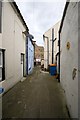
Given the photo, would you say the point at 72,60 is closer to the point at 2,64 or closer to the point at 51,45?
the point at 2,64

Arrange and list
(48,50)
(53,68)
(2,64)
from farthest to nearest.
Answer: (48,50), (53,68), (2,64)

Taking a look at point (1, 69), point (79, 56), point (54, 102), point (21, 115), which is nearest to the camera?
point (79, 56)

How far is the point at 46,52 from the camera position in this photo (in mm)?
21797

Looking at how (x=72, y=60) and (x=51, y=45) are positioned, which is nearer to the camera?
(x=72, y=60)

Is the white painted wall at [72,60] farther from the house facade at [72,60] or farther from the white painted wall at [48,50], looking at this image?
the white painted wall at [48,50]

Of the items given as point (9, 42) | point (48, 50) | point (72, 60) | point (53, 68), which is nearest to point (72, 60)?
point (72, 60)

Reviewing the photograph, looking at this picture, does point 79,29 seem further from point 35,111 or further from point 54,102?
point 54,102

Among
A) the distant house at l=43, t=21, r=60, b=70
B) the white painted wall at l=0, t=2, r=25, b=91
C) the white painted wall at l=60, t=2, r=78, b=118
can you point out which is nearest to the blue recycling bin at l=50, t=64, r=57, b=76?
the distant house at l=43, t=21, r=60, b=70

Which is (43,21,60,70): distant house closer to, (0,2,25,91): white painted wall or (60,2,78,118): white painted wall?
(0,2,25,91): white painted wall

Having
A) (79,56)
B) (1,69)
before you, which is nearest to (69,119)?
(79,56)

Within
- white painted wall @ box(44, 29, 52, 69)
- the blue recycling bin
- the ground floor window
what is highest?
white painted wall @ box(44, 29, 52, 69)

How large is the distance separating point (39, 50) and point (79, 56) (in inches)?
1622

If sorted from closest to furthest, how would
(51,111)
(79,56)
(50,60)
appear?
(79,56)
(51,111)
(50,60)

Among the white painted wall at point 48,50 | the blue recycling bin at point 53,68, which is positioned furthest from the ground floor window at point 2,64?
the white painted wall at point 48,50
